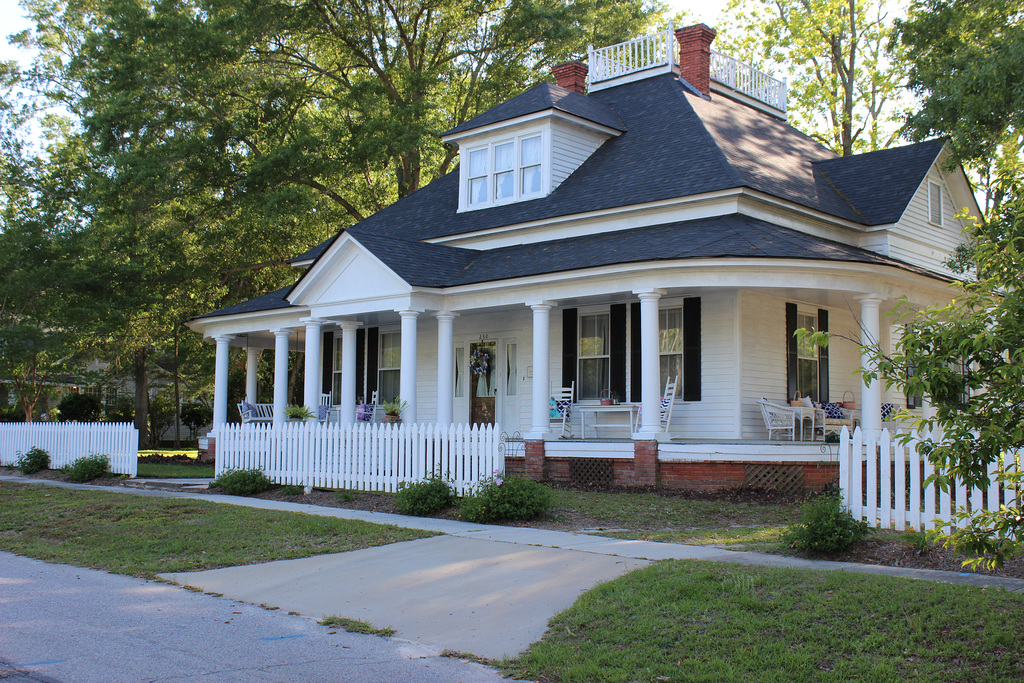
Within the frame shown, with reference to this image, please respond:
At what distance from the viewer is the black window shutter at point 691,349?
16750mm

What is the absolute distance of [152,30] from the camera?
95.3 feet

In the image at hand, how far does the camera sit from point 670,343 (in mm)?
17328

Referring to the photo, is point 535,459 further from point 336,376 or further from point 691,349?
point 336,376

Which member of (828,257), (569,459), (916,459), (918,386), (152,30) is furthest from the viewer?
(152,30)

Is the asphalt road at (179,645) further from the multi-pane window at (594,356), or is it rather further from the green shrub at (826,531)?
the multi-pane window at (594,356)

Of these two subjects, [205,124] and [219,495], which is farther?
[205,124]

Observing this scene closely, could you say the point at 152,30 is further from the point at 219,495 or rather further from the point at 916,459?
the point at 916,459

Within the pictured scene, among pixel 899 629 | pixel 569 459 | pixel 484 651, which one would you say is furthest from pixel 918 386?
pixel 569 459

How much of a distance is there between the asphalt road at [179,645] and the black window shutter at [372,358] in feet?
45.1

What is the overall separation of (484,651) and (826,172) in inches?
711

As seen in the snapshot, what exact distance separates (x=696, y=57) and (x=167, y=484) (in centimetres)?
1540

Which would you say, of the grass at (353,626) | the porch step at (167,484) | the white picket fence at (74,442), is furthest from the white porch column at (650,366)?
the white picket fence at (74,442)

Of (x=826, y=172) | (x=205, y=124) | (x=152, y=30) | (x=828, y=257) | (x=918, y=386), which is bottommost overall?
(x=918, y=386)

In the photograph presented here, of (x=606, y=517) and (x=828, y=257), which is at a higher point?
(x=828, y=257)
